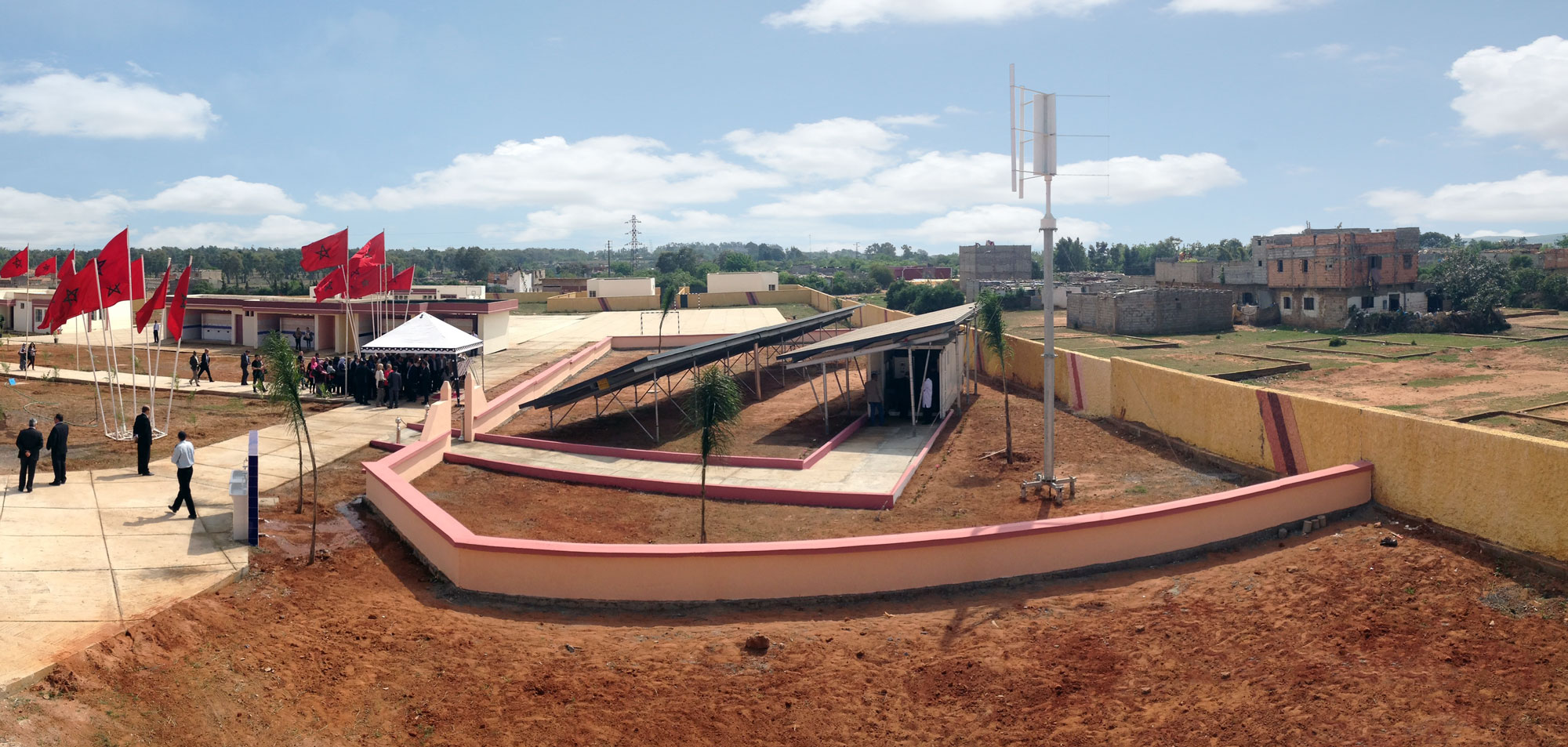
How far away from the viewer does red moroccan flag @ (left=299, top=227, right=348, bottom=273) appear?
26438 millimetres

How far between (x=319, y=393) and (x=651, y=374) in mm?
11228

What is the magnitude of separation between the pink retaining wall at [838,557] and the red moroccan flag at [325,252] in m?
17.4

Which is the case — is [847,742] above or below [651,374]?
below

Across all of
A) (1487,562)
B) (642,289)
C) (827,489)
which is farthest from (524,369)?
(642,289)

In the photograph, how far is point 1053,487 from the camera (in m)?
14.7

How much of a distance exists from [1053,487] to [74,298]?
19.8m

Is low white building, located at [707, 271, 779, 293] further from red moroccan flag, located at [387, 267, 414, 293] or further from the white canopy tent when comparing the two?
the white canopy tent

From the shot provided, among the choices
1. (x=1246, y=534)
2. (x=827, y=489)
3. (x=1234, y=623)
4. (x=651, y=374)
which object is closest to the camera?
(x=1234, y=623)

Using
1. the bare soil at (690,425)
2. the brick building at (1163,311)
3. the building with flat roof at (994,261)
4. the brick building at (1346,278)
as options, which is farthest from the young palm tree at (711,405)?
the building with flat roof at (994,261)

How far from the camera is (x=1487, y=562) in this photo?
1048cm

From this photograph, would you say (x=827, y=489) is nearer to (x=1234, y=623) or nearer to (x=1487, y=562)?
(x=1234, y=623)

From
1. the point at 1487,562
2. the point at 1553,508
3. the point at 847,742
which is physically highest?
the point at 1553,508

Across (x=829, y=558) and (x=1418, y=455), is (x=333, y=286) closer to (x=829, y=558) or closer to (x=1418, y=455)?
(x=829, y=558)

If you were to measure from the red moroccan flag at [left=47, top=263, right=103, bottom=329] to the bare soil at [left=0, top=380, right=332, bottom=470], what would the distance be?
2.25m
